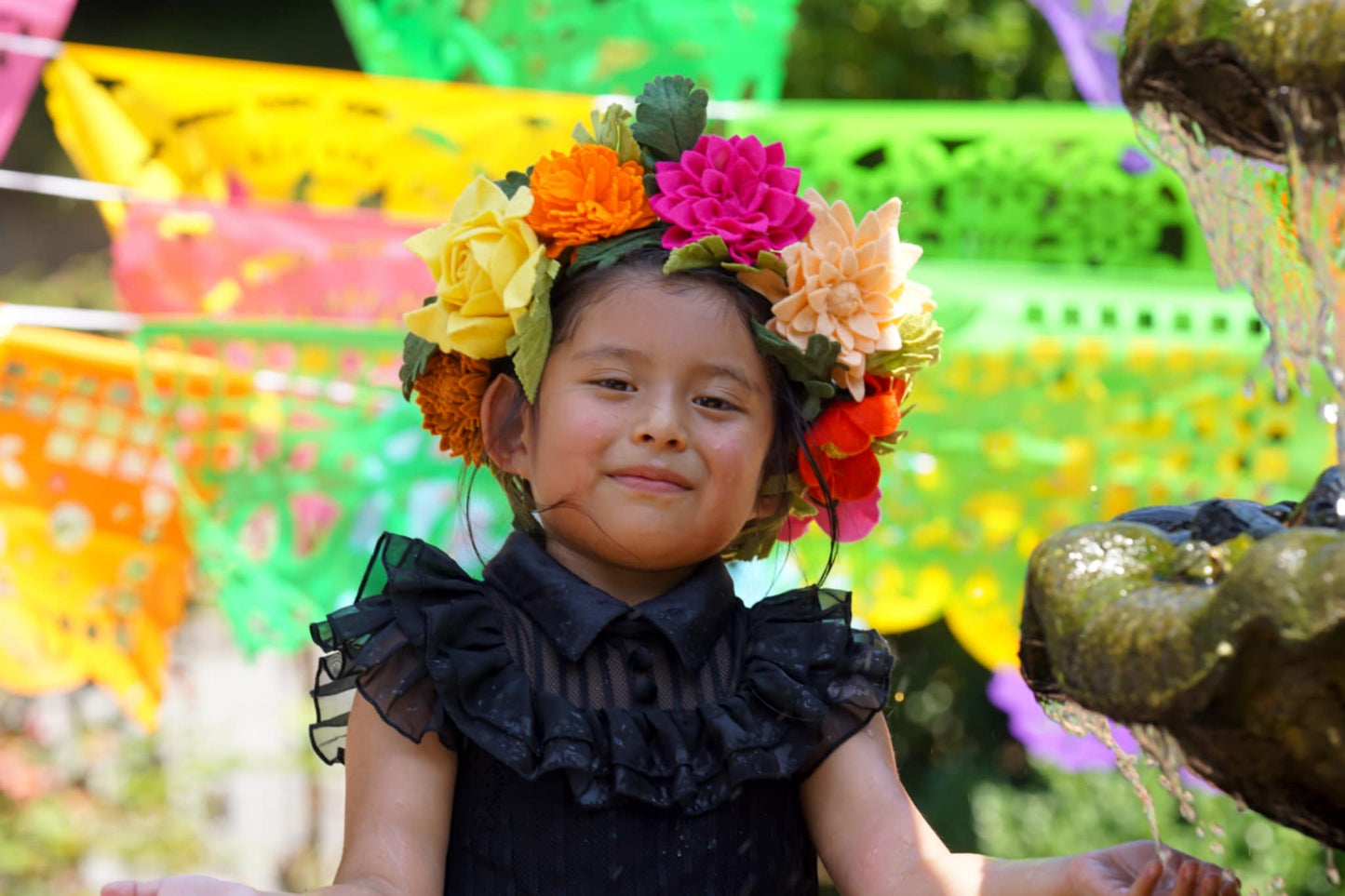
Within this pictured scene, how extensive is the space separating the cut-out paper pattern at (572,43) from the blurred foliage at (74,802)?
2.14 m

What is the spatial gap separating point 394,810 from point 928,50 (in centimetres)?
434

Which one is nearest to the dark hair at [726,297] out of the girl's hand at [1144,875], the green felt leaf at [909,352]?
the green felt leaf at [909,352]

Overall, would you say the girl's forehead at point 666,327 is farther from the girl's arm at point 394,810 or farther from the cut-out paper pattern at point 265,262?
the cut-out paper pattern at point 265,262

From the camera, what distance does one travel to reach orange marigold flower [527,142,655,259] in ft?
6.12

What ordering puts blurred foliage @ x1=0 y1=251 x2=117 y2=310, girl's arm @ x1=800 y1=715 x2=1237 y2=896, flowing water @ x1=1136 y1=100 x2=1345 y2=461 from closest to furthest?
flowing water @ x1=1136 y1=100 x2=1345 y2=461, girl's arm @ x1=800 y1=715 x2=1237 y2=896, blurred foliage @ x1=0 y1=251 x2=117 y2=310

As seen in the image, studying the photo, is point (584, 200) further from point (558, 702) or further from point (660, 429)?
point (558, 702)

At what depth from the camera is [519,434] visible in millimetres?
1955

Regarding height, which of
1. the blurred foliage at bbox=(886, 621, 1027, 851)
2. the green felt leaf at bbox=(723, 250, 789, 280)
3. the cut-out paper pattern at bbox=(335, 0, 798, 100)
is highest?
the cut-out paper pattern at bbox=(335, 0, 798, 100)

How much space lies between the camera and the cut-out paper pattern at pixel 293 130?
138 inches

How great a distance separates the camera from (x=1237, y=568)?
39.4 inches

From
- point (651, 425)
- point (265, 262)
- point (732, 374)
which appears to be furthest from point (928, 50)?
point (651, 425)

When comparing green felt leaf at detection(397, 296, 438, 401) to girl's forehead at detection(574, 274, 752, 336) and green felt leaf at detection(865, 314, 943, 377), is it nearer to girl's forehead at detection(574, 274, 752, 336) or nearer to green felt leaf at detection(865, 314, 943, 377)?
girl's forehead at detection(574, 274, 752, 336)

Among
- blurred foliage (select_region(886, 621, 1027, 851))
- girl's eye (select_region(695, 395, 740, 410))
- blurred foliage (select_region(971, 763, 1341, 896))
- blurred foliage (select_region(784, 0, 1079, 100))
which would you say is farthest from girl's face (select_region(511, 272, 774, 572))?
blurred foliage (select_region(784, 0, 1079, 100))

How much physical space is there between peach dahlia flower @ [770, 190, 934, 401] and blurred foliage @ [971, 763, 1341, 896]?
286cm
